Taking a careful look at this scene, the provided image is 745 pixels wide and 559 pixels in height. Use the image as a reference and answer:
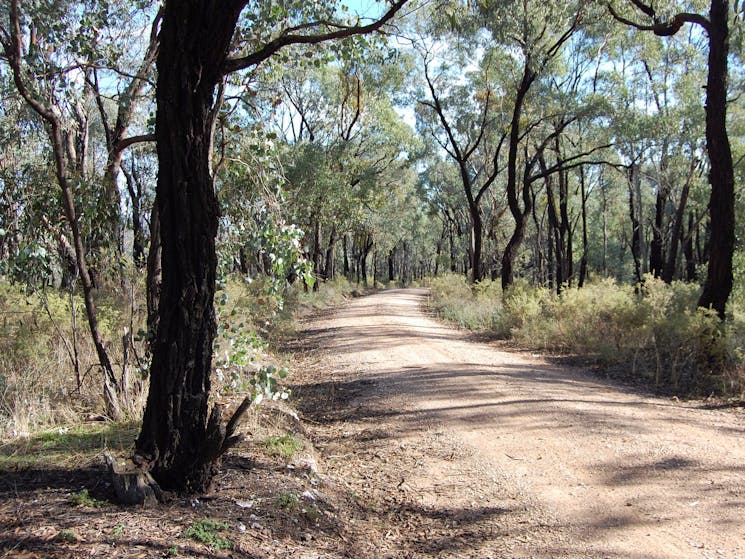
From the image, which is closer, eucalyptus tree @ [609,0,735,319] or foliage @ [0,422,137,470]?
foliage @ [0,422,137,470]

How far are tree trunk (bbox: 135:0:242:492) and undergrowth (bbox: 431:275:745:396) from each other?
24.4 ft

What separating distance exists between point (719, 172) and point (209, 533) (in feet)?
34.3

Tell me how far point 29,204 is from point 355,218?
25799mm

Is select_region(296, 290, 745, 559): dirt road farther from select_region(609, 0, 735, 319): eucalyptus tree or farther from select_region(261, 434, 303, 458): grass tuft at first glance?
select_region(609, 0, 735, 319): eucalyptus tree

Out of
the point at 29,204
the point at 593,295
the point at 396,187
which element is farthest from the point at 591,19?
the point at 396,187

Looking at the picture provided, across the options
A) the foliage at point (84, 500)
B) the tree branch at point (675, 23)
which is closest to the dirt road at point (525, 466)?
the foliage at point (84, 500)

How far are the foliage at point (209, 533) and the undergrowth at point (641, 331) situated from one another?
7394 mm

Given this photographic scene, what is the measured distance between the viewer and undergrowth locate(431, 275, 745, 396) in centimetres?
866

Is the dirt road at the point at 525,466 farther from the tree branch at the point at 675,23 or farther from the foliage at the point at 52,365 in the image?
the tree branch at the point at 675,23

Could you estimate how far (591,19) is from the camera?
14.1 metres

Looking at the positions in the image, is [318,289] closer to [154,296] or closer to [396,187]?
[396,187]

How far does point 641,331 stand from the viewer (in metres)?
10.4

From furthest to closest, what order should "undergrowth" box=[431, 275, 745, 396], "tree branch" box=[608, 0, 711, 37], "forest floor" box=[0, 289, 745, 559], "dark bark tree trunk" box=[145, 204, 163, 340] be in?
"tree branch" box=[608, 0, 711, 37], "undergrowth" box=[431, 275, 745, 396], "dark bark tree trunk" box=[145, 204, 163, 340], "forest floor" box=[0, 289, 745, 559]

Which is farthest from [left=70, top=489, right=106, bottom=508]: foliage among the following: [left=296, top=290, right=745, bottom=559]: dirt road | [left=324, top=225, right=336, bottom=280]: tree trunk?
[left=324, top=225, right=336, bottom=280]: tree trunk
